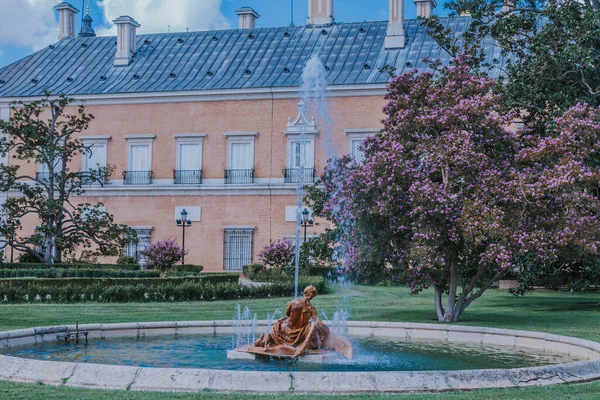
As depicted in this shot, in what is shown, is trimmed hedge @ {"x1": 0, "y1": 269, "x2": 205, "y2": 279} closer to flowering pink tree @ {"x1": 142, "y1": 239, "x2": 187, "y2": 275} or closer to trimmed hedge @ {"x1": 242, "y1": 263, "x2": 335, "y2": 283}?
trimmed hedge @ {"x1": 242, "y1": 263, "x2": 335, "y2": 283}

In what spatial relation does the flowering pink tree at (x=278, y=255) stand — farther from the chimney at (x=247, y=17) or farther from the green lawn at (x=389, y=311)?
the chimney at (x=247, y=17)

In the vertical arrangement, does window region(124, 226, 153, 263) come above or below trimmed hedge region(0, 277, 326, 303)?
above

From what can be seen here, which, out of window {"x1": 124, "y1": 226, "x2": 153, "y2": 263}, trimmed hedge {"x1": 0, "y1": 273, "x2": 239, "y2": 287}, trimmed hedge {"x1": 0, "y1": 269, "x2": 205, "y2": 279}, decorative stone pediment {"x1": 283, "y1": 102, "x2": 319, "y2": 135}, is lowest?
trimmed hedge {"x1": 0, "y1": 273, "x2": 239, "y2": 287}

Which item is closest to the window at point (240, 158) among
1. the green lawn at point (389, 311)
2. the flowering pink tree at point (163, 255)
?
the flowering pink tree at point (163, 255)

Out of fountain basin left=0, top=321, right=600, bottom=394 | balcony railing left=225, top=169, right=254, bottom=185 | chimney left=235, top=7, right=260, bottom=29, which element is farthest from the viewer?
chimney left=235, top=7, right=260, bottom=29

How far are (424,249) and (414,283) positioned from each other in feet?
5.05

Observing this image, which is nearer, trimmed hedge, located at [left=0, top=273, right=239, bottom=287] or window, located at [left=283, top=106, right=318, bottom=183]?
trimmed hedge, located at [left=0, top=273, right=239, bottom=287]

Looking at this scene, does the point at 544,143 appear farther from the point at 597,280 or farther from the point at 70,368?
the point at 70,368

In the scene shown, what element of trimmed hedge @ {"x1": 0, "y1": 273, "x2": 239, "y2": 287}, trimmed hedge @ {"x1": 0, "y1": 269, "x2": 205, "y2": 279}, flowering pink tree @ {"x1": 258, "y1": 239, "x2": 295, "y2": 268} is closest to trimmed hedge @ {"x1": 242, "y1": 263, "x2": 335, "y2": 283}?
flowering pink tree @ {"x1": 258, "y1": 239, "x2": 295, "y2": 268}

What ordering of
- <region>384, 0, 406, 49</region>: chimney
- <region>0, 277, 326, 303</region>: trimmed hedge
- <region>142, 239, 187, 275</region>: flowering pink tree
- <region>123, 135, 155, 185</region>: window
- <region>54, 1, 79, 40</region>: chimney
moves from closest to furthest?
1. <region>0, 277, 326, 303</region>: trimmed hedge
2. <region>142, 239, 187, 275</region>: flowering pink tree
3. <region>384, 0, 406, 49</region>: chimney
4. <region>123, 135, 155, 185</region>: window
5. <region>54, 1, 79, 40</region>: chimney

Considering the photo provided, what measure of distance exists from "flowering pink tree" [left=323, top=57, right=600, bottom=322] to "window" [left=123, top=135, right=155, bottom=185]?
2487 centimetres

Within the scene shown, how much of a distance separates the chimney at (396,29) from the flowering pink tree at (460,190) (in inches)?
877

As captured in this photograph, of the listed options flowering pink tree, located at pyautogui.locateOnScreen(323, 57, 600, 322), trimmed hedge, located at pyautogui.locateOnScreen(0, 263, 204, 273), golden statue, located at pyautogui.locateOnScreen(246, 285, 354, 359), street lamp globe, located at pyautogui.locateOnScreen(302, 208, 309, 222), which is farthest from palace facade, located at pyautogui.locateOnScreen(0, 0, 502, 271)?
golden statue, located at pyautogui.locateOnScreen(246, 285, 354, 359)

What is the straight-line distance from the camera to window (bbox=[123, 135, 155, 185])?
136 ft
